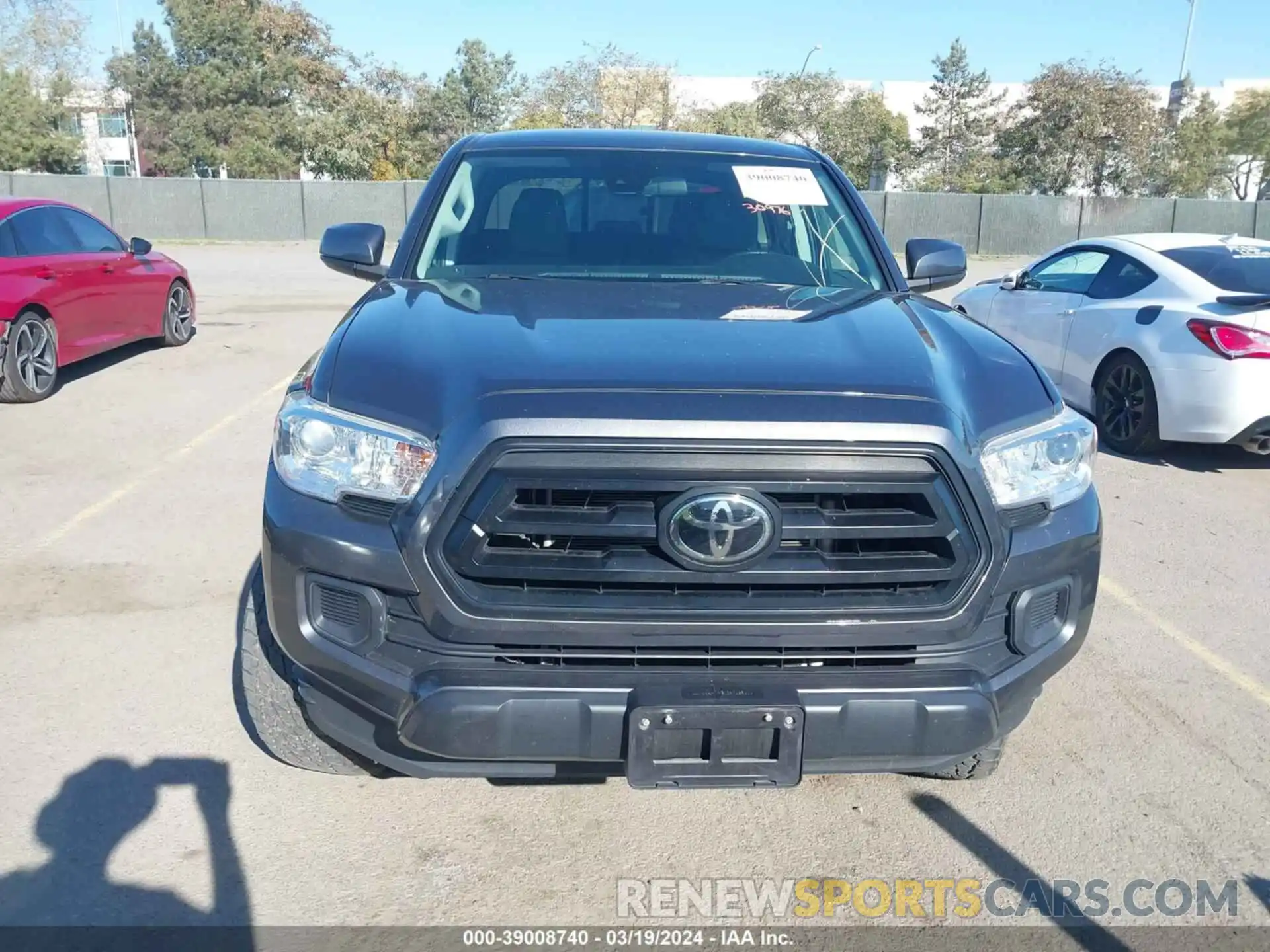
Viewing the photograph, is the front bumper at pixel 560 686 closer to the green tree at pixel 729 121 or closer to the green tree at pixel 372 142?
the green tree at pixel 729 121

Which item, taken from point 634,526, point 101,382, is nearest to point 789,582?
point 634,526

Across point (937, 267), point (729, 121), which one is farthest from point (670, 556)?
point (729, 121)

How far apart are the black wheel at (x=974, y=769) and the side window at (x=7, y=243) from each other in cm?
→ 757

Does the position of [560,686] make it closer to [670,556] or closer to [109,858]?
[670,556]

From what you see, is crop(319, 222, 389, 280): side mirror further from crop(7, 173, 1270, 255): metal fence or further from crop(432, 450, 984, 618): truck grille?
crop(7, 173, 1270, 255): metal fence

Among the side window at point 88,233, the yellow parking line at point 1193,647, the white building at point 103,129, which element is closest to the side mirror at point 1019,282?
the yellow parking line at point 1193,647

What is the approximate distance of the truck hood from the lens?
2400 millimetres

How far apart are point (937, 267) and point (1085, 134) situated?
40.6 metres

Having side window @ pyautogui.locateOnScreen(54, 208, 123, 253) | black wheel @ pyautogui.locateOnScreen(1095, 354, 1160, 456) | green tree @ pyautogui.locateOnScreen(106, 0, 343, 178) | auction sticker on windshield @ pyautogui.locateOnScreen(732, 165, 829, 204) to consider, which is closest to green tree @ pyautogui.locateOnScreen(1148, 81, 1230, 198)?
green tree @ pyautogui.locateOnScreen(106, 0, 343, 178)

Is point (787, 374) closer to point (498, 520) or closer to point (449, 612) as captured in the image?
point (498, 520)

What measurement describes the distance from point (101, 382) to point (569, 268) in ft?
22.3

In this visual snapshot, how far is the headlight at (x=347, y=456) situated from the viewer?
238 centimetres

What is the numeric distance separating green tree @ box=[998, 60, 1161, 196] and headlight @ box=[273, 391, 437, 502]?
1619 inches

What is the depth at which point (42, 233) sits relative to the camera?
8375mm
